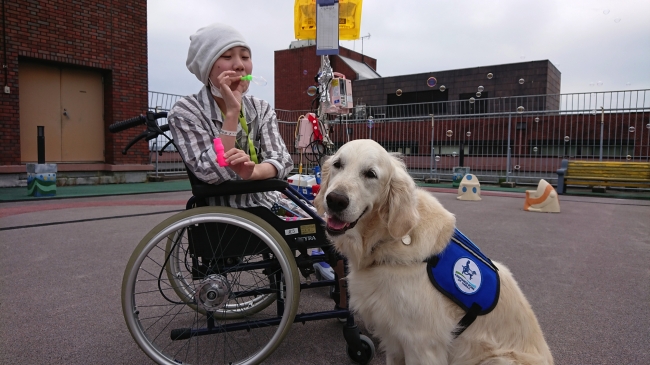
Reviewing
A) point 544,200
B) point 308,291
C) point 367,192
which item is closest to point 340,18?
point 308,291

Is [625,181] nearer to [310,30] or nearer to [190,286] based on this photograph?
[310,30]

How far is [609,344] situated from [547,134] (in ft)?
42.0

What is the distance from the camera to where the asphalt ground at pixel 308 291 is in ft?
7.09

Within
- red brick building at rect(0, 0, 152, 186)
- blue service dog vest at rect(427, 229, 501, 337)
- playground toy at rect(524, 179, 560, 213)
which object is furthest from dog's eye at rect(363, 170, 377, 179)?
red brick building at rect(0, 0, 152, 186)

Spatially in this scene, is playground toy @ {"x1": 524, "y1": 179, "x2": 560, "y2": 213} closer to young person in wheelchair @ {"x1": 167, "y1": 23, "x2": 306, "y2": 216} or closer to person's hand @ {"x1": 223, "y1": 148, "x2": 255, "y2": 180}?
young person in wheelchair @ {"x1": 167, "y1": 23, "x2": 306, "y2": 216}

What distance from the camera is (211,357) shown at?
2.07 metres

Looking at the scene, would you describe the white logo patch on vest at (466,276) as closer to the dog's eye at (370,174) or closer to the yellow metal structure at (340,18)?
the dog's eye at (370,174)

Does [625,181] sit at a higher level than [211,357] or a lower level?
higher

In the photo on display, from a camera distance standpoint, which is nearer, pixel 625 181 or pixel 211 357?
pixel 211 357

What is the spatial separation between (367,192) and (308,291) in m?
1.79

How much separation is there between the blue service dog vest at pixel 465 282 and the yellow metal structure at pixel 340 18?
3.87m

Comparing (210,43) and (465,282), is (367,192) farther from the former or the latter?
(210,43)

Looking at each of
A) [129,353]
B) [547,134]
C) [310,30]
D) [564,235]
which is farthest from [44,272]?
[547,134]

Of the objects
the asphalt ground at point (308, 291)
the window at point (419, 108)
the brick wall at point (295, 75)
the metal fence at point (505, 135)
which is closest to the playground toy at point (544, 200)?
the asphalt ground at point (308, 291)
